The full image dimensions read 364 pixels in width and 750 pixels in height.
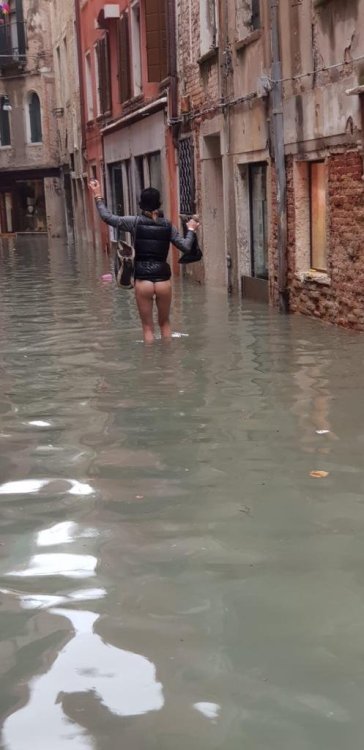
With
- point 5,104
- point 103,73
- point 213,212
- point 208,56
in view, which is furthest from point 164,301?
point 5,104

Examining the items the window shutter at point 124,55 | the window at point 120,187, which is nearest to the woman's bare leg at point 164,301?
the window shutter at point 124,55

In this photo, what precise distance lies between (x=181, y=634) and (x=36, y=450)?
2764 mm

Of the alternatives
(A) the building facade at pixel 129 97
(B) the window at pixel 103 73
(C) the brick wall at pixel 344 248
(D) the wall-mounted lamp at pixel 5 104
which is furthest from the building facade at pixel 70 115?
(C) the brick wall at pixel 344 248

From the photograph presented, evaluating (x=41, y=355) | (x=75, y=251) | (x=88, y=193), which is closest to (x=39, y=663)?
(x=41, y=355)

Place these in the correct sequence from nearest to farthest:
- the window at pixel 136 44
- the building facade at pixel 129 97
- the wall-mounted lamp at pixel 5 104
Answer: the building facade at pixel 129 97, the window at pixel 136 44, the wall-mounted lamp at pixel 5 104

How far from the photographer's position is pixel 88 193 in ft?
115

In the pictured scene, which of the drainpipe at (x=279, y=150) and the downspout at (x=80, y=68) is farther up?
the downspout at (x=80, y=68)

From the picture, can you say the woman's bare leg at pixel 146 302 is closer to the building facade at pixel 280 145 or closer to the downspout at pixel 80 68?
the building facade at pixel 280 145

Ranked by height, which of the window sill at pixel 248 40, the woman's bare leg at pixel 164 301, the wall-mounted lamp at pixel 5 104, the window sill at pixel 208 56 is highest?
the wall-mounted lamp at pixel 5 104

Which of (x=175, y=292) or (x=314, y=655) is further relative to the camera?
(x=175, y=292)

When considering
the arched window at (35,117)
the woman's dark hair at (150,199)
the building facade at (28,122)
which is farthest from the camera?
the arched window at (35,117)

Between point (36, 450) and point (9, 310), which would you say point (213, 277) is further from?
point (36, 450)

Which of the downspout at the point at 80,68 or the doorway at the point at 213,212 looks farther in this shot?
the downspout at the point at 80,68

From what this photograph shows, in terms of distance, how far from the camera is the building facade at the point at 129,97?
1861 cm
